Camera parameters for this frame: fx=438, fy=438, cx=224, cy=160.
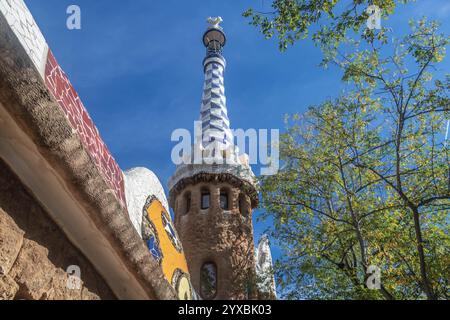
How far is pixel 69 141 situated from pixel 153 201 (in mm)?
2650

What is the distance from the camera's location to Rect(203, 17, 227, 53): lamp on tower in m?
16.6

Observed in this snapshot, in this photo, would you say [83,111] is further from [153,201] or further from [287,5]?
[287,5]

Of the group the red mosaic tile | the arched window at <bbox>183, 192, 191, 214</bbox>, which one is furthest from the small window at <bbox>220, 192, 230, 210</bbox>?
the red mosaic tile

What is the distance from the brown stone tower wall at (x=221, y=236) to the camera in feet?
32.4

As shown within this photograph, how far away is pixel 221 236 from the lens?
10.4m

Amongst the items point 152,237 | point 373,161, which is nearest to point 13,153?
point 152,237

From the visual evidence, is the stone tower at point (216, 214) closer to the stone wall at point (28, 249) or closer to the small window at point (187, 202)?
the small window at point (187, 202)

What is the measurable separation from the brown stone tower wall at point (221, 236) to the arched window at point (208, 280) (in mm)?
94

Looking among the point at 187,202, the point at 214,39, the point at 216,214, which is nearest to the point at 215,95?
the point at 214,39

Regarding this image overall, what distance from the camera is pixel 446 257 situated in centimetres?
629

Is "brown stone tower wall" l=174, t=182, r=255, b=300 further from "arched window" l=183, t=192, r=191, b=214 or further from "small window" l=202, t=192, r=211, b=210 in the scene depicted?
"small window" l=202, t=192, r=211, b=210

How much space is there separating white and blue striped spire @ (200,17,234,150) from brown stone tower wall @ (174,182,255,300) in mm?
Answer: 1543

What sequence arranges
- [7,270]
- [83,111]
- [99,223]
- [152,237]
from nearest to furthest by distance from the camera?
1. [7,270]
2. [99,223]
3. [83,111]
4. [152,237]

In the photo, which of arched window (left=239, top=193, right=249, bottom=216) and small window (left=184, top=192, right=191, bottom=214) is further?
small window (left=184, top=192, right=191, bottom=214)
